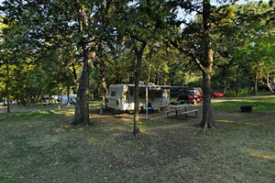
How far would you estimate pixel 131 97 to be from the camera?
1243cm

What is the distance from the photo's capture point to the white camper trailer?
1191cm

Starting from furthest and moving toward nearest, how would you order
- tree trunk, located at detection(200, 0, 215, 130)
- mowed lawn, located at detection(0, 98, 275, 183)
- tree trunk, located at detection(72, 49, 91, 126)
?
tree trunk, located at detection(72, 49, 91, 126) < tree trunk, located at detection(200, 0, 215, 130) < mowed lawn, located at detection(0, 98, 275, 183)

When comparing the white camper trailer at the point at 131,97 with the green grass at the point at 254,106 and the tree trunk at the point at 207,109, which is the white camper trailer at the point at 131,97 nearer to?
the tree trunk at the point at 207,109

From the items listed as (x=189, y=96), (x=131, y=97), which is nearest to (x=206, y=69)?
(x=131, y=97)

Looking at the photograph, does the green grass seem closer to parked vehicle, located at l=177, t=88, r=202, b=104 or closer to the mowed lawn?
parked vehicle, located at l=177, t=88, r=202, b=104

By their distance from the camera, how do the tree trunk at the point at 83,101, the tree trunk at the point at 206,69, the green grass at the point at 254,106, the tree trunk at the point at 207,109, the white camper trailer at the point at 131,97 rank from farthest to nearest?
the green grass at the point at 254,106
the white camper trailer at the point at 131,97
the tree trunk at the point at 83,101
the tree trunk at the point at 207,109
the tree trunk at the point at 206,69

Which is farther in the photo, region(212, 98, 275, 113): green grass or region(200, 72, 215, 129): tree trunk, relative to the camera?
region(212, 98, 275, 113): green grass

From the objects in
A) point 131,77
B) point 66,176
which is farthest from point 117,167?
point 131,77

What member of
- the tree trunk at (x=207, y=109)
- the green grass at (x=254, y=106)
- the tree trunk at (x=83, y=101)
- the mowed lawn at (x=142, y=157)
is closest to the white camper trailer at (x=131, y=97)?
the tree trunk at (x=83, y=101)

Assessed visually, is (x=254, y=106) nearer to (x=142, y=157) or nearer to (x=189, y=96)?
(x=189, y=96)

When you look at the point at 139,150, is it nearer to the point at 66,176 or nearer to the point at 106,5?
the point at 66,176

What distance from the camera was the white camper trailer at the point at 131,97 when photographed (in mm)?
11906

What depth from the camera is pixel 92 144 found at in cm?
572

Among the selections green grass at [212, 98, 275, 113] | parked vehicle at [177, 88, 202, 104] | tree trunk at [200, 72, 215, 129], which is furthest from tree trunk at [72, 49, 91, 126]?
parked vehicle at [177, 88, 202, 104]
